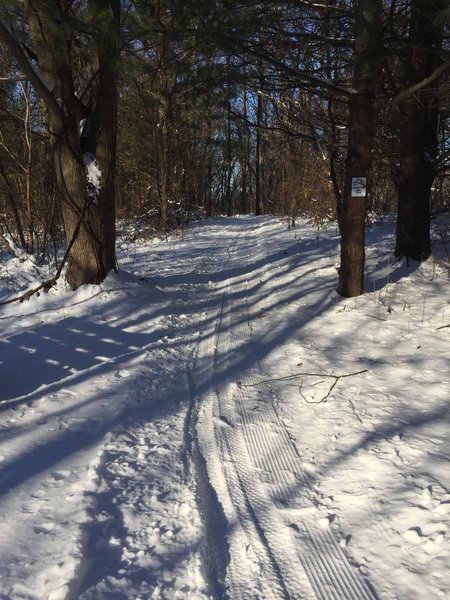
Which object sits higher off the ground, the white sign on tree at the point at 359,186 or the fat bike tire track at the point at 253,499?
the white sign on tree at the point at 359,186

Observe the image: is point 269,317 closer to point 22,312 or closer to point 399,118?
point 22,312

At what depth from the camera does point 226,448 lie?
3426mm

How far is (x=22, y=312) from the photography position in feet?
21.6

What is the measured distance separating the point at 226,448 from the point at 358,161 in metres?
4.69

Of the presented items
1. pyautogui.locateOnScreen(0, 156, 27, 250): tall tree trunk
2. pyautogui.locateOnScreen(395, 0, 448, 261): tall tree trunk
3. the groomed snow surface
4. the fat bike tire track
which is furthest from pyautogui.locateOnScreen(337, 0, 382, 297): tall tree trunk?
pyautogui.locateOnScreen(0, 156, 27, 250): tall tree trunk

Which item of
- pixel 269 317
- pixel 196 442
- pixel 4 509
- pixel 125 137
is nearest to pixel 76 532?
pixel 4 509

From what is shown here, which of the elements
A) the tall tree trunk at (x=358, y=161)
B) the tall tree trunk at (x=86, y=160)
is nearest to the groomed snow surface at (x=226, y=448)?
the tall tree trunk at (x=358, y=161)

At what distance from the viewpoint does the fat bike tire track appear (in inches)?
88.4

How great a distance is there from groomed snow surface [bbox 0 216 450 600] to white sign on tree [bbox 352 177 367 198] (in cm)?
153

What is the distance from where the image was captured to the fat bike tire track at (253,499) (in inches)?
88.4

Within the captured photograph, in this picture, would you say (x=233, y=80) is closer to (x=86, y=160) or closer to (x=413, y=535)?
(x=86, y=160)

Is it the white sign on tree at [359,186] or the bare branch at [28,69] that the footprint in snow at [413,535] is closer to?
the white sign on tree at [359,186]

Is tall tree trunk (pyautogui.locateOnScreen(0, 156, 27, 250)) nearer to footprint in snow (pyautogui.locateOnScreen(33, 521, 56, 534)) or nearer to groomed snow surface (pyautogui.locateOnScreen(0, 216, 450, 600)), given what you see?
groomed snow surface (pyautogui.locateOnScreen(0, 216, 450, 600))

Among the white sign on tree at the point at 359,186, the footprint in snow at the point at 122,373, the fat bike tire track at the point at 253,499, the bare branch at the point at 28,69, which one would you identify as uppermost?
the bare branch at the point at 28,69
